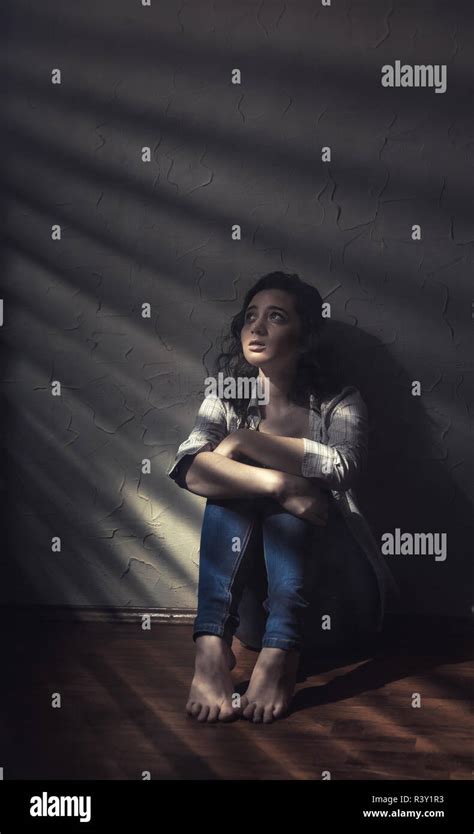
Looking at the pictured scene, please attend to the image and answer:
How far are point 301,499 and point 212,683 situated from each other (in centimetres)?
40

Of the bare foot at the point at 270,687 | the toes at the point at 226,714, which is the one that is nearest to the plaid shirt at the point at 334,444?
the bare foot at the point at 270,687

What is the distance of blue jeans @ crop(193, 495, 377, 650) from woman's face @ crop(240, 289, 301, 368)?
35 centimetres

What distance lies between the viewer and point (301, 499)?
70.0 inches

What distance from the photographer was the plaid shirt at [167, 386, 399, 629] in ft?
6.07

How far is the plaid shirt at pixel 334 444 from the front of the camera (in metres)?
1.85

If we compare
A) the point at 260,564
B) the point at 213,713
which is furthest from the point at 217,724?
the point at 260,564

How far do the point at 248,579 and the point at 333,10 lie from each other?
4.40ft

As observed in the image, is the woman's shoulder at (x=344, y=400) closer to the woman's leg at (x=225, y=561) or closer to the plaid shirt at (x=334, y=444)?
the plaid shirt at (x=334, y=444)

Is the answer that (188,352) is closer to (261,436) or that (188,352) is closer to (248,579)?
(261,436)

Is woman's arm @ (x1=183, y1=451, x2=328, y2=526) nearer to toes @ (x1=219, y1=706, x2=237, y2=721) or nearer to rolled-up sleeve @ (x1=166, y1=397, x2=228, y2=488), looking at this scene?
rolled-up sleeve @ (x1=166, y1=397, x2=228, y2=488)

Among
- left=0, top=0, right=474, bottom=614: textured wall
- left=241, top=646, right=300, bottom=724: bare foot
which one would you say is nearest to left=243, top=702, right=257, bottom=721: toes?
left=241, top=646, right=300, bottom=724: bare foot

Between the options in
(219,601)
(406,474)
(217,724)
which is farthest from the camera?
(406,474)

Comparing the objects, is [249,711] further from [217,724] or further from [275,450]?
[275,450]
